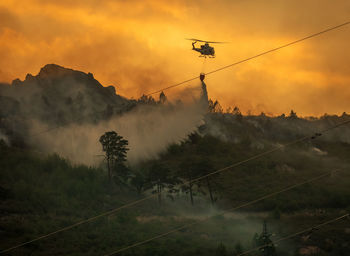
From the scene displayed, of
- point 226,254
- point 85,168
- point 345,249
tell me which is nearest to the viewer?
point 226,254

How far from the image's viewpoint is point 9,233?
361 ft

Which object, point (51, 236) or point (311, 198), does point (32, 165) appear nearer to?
point (51, 236)

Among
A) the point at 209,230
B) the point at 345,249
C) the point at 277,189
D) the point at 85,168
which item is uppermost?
the point at 85,168

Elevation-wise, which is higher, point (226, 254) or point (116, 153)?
point (116, 153)

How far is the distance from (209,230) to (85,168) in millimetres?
41201

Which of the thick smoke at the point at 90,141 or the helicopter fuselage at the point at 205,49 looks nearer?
the helicopter fuselage at the point at 205,49

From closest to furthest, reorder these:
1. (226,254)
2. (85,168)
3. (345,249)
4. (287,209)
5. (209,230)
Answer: (226,254) < (345,249) < (209,230) < (287,209) < (85,168)

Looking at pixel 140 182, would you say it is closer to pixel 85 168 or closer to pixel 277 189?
A: pixel 85 168

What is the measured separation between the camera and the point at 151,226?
393 ft

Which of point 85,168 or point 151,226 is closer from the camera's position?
point 151,226

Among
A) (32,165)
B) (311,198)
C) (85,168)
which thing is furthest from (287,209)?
(32,165)

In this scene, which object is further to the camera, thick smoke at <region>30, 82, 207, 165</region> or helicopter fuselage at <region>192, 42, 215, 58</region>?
thick smoke at <region>30, 82, 207, 165</region>

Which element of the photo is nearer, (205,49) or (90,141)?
(205,49)

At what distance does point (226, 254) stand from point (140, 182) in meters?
43.8
